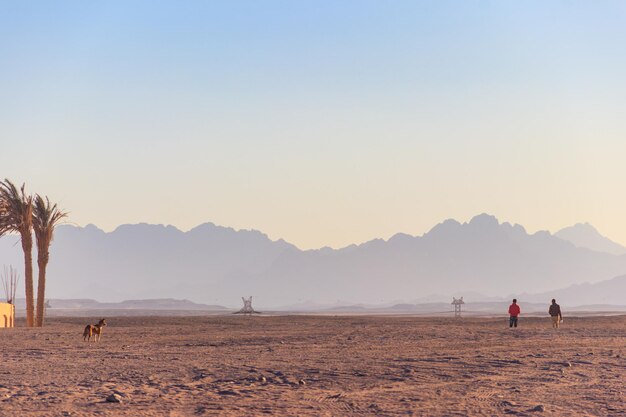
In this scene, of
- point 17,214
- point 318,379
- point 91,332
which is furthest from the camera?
point 17,214

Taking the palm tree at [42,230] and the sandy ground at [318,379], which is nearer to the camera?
the sandy ground at [318,379]

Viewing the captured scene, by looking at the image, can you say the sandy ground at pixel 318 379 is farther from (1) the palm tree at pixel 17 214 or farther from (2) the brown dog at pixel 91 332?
(1) the palm tree at pixel 17 214

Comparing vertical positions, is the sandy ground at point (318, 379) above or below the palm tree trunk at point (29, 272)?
below

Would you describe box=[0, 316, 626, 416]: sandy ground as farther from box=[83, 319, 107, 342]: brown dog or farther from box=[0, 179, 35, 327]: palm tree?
box=[0, 179, 35, 327]: palm tree

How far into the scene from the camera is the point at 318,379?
61.2 ft

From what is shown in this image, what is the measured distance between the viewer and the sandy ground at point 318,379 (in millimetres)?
15336

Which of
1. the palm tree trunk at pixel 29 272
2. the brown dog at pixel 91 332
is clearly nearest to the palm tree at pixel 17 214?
the palm tree trunk at pixel 29 272

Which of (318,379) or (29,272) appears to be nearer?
(318,379)

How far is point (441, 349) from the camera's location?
1037 inches

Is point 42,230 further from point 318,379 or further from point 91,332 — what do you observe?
point 318,379

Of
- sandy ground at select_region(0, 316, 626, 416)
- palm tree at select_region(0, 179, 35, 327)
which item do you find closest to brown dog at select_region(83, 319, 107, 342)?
sandy ground at select_region(0, 316, 626, 416)

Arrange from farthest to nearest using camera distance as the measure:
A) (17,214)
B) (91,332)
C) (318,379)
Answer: (17,214) < (91,332) < (318,379)

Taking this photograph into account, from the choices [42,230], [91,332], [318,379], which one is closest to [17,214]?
[42,230]

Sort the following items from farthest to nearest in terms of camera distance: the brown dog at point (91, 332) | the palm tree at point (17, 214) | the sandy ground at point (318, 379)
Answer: the palm tree at point (17, 214)
the brown dog at point (91, 332)
the sandy ground at point (318, 379)
